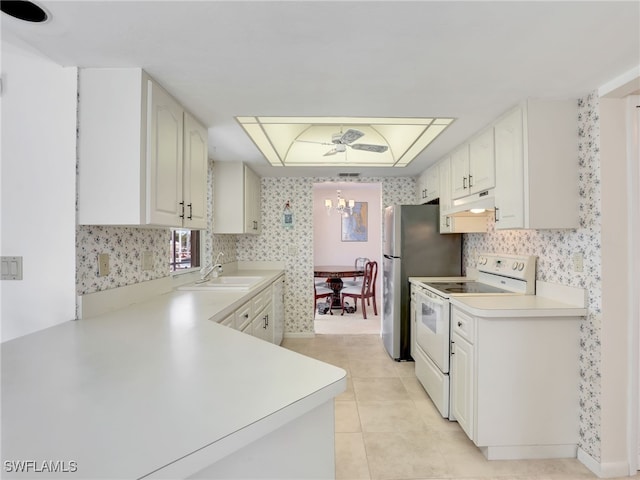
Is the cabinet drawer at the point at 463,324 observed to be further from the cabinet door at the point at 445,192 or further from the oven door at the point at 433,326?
the cabinet door at the point at 445,192

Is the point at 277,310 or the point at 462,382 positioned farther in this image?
the point at 277,310

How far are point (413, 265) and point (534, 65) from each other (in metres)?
2.25

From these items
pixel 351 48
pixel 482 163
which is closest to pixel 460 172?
pixel 482 163

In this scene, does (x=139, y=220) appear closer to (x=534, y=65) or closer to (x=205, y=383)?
(x=205, y=383)

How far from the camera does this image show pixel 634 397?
5.97 ft

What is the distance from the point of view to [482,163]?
2.50 meters

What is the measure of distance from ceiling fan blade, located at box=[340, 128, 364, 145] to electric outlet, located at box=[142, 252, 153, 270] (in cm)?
165

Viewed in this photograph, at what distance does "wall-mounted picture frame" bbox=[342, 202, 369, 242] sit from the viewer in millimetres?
6969

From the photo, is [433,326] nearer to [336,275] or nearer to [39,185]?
[336,275]

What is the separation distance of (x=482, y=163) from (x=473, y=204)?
33 centimetres

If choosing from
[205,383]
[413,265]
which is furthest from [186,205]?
[413,265]

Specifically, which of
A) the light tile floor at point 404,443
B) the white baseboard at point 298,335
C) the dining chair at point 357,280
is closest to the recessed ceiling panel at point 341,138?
the light tile floor at point 404,443

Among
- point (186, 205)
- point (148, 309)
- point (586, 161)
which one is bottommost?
point (148, 309)

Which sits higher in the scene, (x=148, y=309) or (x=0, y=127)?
(x=0, y=127)
